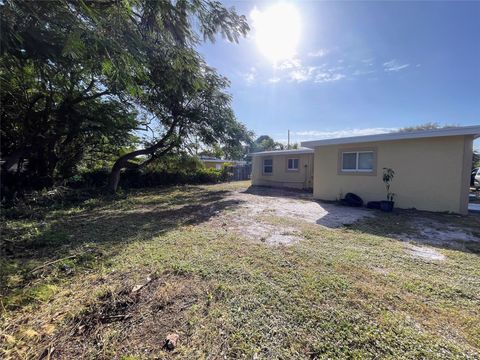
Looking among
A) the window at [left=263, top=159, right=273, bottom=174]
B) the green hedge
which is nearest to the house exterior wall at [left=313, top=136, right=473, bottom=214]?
the window at [left=263, top=159, right=273, bottom=174]

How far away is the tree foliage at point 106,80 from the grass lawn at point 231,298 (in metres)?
2.91

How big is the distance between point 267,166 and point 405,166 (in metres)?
9.00

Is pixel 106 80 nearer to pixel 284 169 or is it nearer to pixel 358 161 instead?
pixel 358 161

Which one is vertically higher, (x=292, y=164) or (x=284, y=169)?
(x=292, y=164)

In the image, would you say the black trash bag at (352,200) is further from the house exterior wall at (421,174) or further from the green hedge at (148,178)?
the green hedge at (148,178)

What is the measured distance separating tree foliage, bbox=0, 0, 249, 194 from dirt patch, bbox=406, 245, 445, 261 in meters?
5.59

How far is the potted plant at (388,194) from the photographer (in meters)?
7.08

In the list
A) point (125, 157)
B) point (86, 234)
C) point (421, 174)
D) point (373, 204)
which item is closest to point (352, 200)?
point (373, 204)

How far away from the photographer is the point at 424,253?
3.71m

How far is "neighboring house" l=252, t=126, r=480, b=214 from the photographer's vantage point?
652 cm

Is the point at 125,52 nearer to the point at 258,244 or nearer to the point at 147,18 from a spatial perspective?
the point at 147,18

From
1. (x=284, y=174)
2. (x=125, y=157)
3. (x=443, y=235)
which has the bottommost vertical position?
(x=443, y=235)

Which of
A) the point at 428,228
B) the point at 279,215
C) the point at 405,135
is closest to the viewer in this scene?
the point at 428,228

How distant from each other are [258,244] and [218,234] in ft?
3.23
